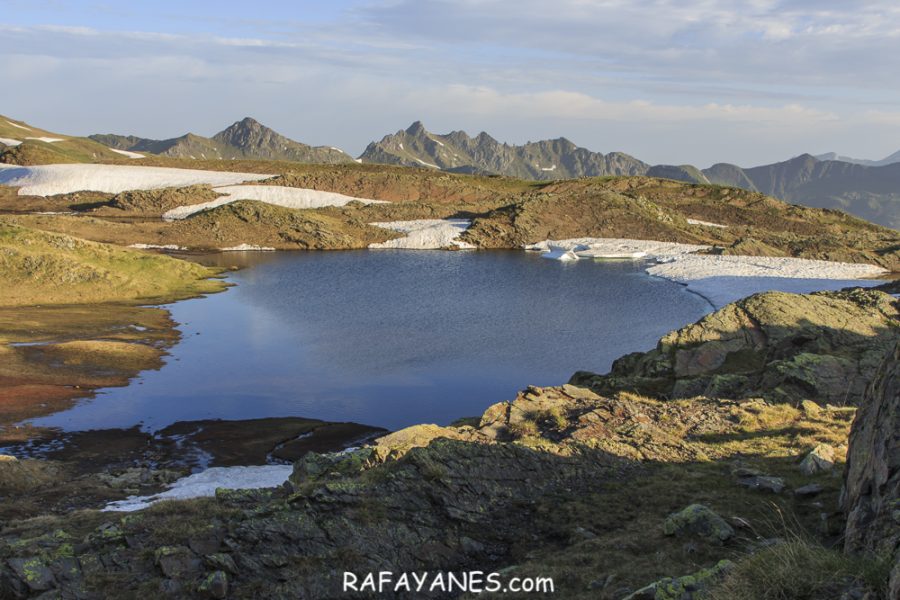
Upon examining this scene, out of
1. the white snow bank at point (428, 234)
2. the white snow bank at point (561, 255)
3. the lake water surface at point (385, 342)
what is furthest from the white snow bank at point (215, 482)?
the white snow bank at point (428, 234)

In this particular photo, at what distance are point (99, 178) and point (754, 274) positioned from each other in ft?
406

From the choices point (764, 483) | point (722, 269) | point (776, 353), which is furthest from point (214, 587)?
point (722, 269)

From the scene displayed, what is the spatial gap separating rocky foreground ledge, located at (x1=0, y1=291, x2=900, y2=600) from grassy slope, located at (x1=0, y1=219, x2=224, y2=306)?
1928 inches

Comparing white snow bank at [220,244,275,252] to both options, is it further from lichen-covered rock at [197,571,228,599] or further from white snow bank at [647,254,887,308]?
lichen-covered rock at [197,571,228,599]

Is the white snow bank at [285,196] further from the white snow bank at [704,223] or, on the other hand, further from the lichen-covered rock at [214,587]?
the lichen-covered rock at [214,587]

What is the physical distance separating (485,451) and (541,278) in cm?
6440

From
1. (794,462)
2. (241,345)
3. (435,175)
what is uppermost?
(435,175)

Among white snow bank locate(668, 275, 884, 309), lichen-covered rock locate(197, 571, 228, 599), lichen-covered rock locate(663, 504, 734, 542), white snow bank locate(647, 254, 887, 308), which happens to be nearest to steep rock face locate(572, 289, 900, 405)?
lichen-covered rock locate(663, 504, 734, 542)

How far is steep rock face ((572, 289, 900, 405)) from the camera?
25.3m

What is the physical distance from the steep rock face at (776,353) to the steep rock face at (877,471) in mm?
12379

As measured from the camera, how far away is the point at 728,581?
353 inches

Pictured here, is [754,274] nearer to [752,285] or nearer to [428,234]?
[752,285]

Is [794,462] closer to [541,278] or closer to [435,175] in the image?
[541,278]

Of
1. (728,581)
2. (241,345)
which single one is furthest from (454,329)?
(728,581)
